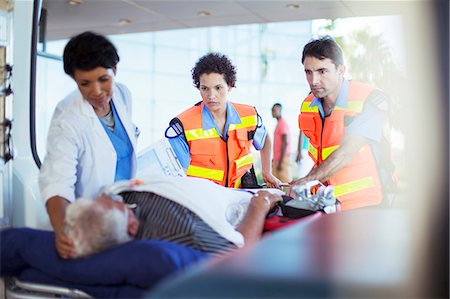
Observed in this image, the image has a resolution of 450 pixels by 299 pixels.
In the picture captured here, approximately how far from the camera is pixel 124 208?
5.19ft

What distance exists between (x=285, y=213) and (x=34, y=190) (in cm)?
78

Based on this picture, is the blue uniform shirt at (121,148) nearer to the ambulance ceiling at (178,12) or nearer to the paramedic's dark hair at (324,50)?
the paramedic's dark hair at (324,50)

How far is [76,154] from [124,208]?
0.28m

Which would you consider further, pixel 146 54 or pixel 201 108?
pixel 146 54

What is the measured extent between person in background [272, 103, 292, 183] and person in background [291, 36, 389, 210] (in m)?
3.41

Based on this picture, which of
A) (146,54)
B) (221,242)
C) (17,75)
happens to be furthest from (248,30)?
(221,242)

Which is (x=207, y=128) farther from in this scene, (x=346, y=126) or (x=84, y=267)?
(x=84, y=267)

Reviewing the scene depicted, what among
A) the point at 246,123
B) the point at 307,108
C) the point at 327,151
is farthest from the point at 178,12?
the point at 327,151

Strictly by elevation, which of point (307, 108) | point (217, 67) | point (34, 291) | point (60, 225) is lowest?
point (34, 291)

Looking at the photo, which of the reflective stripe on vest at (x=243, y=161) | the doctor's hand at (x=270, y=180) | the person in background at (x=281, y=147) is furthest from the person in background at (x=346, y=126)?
the person in background at (x=281, y=147)

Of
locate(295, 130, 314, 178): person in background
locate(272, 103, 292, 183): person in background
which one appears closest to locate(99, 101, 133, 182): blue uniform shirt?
locate(295, 130, 314, 178): person in background

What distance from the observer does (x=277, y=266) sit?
974mm

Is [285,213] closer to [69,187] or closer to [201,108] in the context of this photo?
[69,187]

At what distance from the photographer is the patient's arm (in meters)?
1.80
